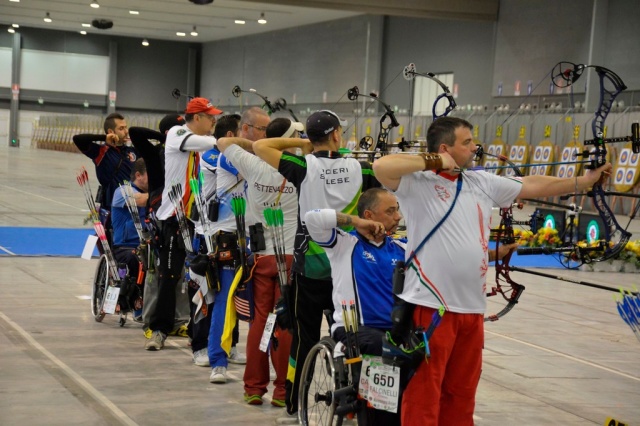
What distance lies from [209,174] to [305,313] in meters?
1.62

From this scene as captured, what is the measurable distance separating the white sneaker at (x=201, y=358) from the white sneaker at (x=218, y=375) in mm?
440

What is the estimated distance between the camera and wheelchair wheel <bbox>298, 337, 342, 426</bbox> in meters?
4.13

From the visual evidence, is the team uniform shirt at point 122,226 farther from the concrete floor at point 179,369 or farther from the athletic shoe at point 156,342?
the athletic shoe at point 156,342

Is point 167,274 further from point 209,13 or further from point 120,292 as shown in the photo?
point 209,13

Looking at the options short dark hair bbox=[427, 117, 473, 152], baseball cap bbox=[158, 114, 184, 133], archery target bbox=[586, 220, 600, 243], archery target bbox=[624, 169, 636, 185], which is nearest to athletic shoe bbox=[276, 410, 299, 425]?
short dark hair bbox=[427, 117, 473, 152]

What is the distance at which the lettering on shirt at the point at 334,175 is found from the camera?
4672 millimetres

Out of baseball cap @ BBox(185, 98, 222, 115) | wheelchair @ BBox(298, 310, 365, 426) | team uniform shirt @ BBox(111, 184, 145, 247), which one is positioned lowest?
wheelchair @ BBox(298, 310, 365, 426)

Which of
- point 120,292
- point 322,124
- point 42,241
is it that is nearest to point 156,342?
point 120,292

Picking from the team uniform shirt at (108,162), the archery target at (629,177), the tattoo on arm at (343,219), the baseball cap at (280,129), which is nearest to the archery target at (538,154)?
the archery target at (629,177)

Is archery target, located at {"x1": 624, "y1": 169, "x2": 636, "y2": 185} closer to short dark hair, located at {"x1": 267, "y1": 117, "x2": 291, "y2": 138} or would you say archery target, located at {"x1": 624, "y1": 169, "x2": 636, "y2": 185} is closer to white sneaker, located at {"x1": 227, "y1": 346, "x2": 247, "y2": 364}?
white sneaker, located at {"x1": 227, "y1": 346, "x2": 247, "y2": 364}

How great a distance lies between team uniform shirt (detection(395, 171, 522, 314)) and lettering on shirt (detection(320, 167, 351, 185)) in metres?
0.93

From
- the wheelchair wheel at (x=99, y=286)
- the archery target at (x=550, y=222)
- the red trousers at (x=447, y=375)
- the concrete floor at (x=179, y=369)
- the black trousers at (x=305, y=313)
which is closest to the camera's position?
the red trousers at (x=447, y=375)

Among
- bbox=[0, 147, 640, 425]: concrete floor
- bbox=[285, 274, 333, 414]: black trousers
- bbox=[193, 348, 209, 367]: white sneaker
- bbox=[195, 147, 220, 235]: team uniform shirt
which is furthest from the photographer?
bbox=[193, 348, 209, 367]: white sneaker

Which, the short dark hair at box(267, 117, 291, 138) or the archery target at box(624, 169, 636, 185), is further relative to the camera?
the archery target at box(624, 169, 636, 185)
